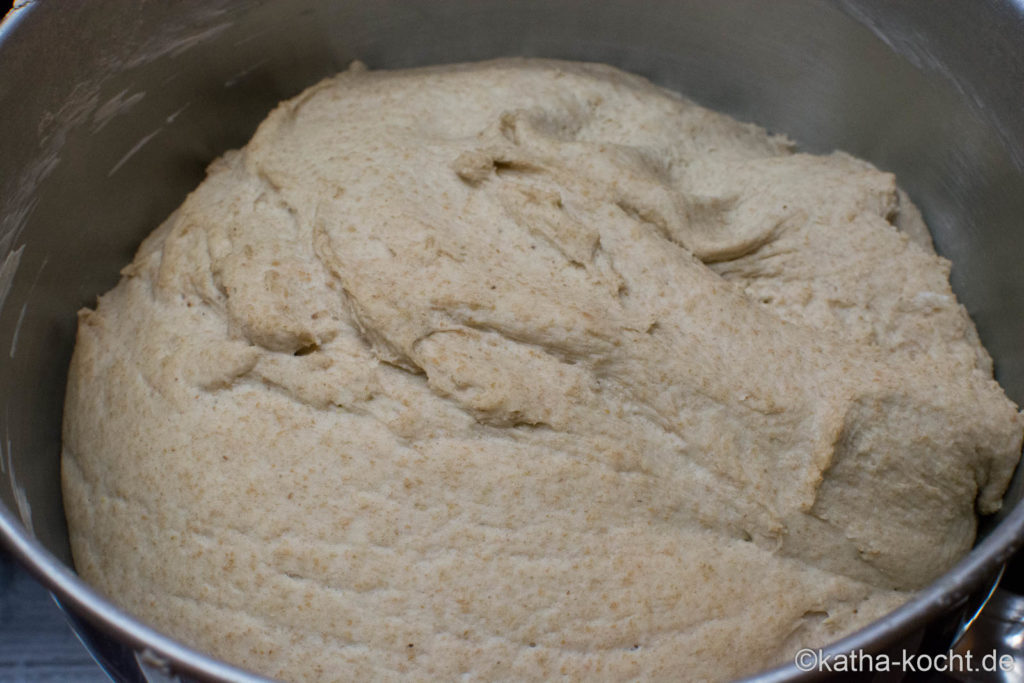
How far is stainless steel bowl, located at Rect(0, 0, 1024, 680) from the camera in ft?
4.37

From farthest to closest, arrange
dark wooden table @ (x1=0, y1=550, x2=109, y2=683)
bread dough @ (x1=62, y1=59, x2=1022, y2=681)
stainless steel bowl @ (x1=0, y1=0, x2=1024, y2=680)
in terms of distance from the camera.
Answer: dark wooden table @ (x1=0, y1=550, x2=109, y2=683)
stainless steel bowl @ (x1=0, y1=0, x2=1024, y2=680)
bread dough @ (x1=62, y1=59, x2=1022, y2=681)

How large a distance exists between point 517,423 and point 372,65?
0.94m

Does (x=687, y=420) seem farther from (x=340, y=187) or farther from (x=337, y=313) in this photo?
(x=340, y=187)

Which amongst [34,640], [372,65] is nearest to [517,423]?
[372,65]

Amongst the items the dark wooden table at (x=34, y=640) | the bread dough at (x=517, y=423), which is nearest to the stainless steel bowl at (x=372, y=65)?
the bread dough at (x=517, y=423)

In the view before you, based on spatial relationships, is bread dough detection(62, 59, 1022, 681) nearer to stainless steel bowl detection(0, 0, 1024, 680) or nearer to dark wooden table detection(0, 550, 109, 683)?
stainless steel bowl detection(0, 0, 1024, 680)

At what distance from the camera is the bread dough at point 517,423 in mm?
1133

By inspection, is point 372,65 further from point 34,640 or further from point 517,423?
point 34,640

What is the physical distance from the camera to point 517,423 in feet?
3.92

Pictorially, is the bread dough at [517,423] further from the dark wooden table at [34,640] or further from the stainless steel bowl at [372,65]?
the dark wooden table at [34,640]

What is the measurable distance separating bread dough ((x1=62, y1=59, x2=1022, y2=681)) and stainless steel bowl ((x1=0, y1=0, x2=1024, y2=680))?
11 centimetres

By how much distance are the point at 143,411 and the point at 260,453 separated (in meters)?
0.23

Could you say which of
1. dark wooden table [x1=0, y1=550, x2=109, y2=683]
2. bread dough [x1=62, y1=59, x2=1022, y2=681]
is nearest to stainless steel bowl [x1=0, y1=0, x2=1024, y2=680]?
bread dough [x1=62, y1=59, x2=1022, y2=681]

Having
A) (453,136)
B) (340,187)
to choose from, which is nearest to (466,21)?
(453,136)
